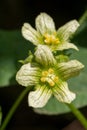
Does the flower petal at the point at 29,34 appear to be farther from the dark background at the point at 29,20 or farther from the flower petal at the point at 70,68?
the dark background at the point at 29,20

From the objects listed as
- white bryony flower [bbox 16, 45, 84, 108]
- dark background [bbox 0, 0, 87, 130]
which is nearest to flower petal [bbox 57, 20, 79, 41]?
white bryony flower [bbox 16, 45, 84, 108]

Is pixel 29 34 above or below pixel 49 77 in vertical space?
above

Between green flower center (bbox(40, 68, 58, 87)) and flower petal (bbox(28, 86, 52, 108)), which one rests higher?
green flower center (bbox(40, 68, 58, 87))

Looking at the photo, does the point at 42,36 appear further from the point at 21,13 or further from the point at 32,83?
the point at 21,13

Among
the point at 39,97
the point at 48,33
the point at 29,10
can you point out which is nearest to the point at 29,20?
the point at 29,10

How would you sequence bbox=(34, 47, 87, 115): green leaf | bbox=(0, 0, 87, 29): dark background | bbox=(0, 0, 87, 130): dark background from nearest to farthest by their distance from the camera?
1. bbox=(34, 47, 87, 115): green leaf
2. bbox=(0, 0, 87, 130): dark background
3. bbox=(0, 0, 87, 29): dark background

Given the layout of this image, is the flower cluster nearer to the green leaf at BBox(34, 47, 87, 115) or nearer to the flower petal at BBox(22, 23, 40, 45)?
the flower petal at BBox(22, 23, 40, 45)

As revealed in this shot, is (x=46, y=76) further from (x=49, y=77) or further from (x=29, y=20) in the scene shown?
(x=29, y=20)
